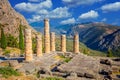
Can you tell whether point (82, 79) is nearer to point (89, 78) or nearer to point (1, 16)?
point (89, 78)

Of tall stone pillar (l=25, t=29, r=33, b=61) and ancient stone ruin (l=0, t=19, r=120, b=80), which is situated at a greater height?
tall stone pillar (l=25, t=29, r=33, b=61)

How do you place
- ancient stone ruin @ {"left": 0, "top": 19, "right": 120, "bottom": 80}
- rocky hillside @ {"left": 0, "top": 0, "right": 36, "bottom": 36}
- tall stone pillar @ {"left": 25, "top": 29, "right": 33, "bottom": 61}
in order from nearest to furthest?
ancient stone ruin @ {"left": 0, "top": 19, "right": 120, "bottom": 80}
tall stone pillar @ {"left": 25, "top": 29, "right": 33, "bottom": 61}
rocky hillside @ {"left": 0, "top": 0, "right": 36, "bottom": 36}

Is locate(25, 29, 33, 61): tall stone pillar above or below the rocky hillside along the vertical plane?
below

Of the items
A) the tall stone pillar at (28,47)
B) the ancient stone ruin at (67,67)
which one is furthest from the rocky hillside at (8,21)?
the tall stone pillar at (28,47)

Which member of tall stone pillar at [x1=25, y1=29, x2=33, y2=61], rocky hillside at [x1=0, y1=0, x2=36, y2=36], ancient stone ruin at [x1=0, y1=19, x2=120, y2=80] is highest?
rocky hillside at [x1=0, y1=0, x2=36, y2=36]

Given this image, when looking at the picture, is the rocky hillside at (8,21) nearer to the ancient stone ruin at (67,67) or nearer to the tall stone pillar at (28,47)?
the ancient stone ruin at (67,67)

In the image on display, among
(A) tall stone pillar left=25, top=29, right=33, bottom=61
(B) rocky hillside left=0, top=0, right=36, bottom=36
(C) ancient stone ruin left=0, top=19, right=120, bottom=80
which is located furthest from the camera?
(B) rocky hillside left=0, top=0, right=36, bottom=36

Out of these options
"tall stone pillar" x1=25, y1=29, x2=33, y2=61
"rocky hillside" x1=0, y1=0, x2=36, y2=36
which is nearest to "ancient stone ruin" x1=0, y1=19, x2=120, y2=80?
"tall stone pillar" x1=25, y1=29, x2=33, y2=61

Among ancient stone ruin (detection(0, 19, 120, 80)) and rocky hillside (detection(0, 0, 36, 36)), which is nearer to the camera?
ancient stone ruin (detection(0, 19, 120, 80))

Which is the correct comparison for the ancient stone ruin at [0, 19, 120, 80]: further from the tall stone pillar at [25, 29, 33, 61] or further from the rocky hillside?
the rocky hillside

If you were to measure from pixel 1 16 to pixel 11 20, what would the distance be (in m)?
6.48

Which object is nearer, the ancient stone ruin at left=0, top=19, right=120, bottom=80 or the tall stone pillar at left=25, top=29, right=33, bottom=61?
the ancient stone ruin at left=0, top=19, right=120, bottom=80

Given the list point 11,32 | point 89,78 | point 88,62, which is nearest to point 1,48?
point 11,32

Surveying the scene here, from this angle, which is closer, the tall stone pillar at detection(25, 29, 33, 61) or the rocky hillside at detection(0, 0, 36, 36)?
the tall stone pillar at detection(25, 29, 33, 61)
